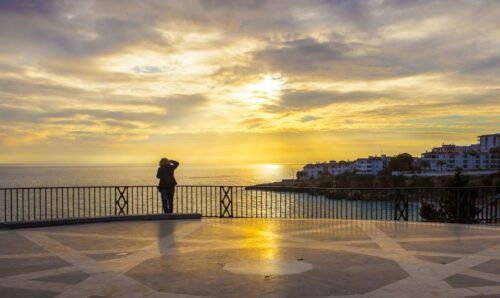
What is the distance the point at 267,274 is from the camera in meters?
7.89

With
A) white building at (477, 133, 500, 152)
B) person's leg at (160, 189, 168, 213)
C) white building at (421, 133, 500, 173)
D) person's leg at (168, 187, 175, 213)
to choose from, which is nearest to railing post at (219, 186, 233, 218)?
person's leg at (168, 187, 175, 213)

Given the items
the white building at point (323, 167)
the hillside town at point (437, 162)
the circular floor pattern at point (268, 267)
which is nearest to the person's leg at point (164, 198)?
the circular floor pattern at point (268, 267)

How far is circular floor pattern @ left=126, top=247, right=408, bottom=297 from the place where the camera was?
6953 mm

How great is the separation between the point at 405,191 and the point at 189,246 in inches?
347

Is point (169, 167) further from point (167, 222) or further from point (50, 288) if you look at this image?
point (50, 288)

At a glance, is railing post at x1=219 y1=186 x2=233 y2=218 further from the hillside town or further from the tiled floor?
the hillside town

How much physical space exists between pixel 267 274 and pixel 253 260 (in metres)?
1.16

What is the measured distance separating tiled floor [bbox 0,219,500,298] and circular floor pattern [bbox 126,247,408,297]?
0.05ft

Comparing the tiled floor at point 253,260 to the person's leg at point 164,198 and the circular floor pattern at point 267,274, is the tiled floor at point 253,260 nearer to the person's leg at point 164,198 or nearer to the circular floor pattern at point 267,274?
the circular floor pattern at point 267,274

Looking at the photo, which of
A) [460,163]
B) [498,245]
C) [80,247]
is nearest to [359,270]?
[498,245]

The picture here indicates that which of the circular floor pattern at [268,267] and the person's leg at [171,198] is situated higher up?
the person's leg at [171,198]

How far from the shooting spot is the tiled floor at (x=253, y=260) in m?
7.02

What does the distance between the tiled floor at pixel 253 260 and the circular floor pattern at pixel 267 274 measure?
16mm

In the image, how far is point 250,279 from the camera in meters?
7.58
